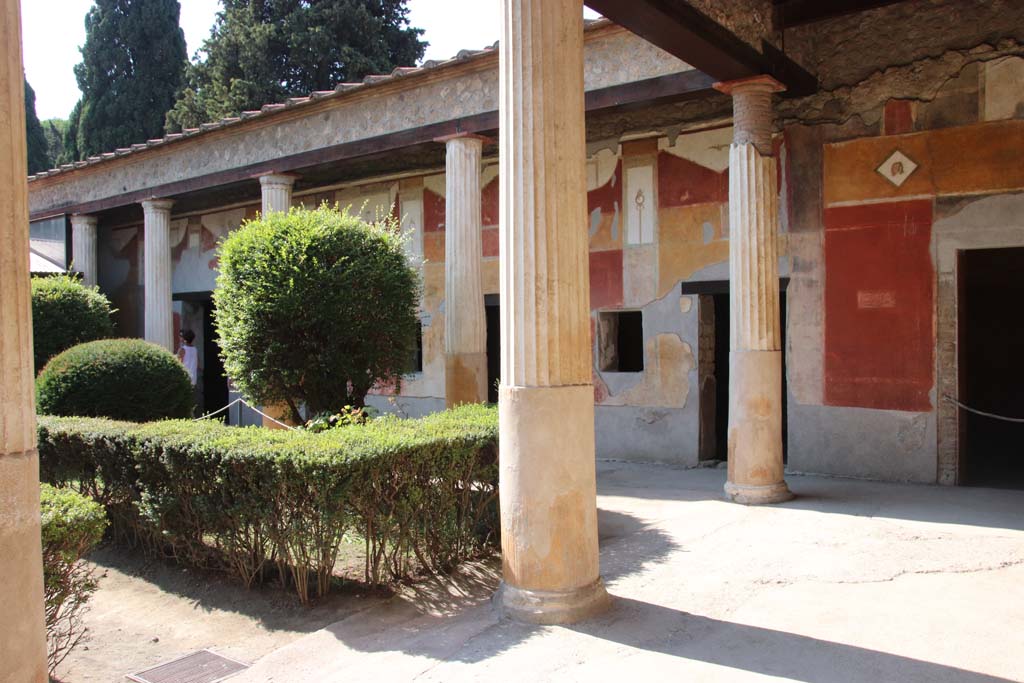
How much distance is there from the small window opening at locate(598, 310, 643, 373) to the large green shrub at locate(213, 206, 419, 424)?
11.3ft

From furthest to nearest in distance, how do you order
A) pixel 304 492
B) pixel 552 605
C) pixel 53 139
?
pixel 53 139 < pixel 304 492 < pixel 552 605

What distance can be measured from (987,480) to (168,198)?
12.4 m

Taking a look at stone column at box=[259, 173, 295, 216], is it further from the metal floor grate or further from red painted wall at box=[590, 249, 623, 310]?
the metal floor grate

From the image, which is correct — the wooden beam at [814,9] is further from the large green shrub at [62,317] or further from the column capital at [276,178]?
the large green shrub at [62,317]

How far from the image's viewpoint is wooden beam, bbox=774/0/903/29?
24.6 feet

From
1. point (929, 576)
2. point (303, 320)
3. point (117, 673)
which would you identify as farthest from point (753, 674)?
point (303, 320)

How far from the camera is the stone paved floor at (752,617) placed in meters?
3.50

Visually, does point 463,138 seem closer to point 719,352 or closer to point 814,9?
point 814,9

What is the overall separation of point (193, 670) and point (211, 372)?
13.3 metres

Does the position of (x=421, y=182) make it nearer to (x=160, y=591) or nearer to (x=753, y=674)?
(x=160, y=591)

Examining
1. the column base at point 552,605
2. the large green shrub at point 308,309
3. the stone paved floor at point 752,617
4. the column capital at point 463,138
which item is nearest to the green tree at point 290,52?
the column capital at point 463,138

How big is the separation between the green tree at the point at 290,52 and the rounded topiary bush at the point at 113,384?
549 inches

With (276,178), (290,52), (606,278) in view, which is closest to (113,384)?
(276,178)

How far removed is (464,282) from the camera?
930cm
